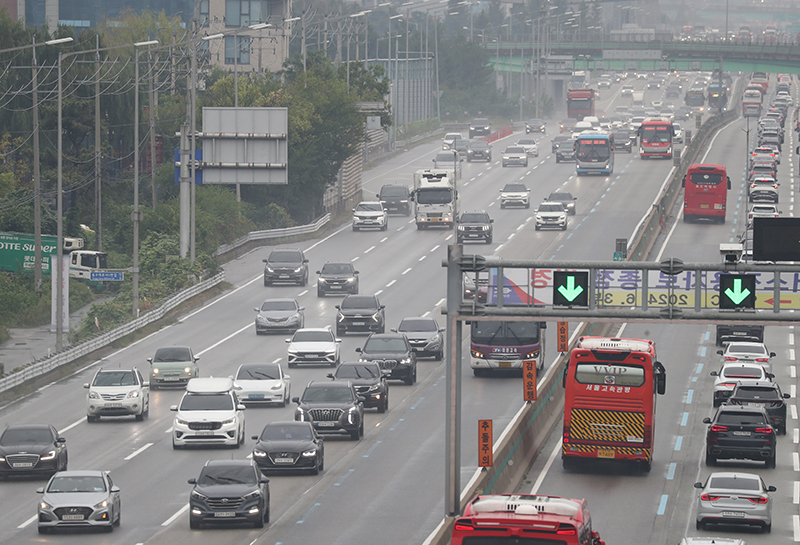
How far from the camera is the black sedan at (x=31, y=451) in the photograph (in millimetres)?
33750

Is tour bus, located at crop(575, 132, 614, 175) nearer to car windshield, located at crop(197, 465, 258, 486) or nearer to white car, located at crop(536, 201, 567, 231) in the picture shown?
white car, located at crop(536, 201, 567, 231)

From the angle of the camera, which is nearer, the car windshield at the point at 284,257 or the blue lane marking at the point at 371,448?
the blue lane marking at the point at 371,448

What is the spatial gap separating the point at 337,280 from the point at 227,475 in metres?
35.4

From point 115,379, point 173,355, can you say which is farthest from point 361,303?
point 115,379

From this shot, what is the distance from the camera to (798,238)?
910 inches

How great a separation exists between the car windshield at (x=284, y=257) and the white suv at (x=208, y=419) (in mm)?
29654

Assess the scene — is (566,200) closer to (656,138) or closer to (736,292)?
(656,138)

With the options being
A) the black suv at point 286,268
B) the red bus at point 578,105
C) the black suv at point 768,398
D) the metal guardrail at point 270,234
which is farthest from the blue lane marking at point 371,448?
the red bus at point 578,105

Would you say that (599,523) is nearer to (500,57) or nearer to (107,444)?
(107,444)

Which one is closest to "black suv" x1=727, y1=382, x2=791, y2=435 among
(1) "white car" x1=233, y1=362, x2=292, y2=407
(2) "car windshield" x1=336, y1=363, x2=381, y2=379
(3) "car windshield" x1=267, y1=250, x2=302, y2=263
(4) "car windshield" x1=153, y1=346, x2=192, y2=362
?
(2) "car windshield" x1=336, y1=363, x2=381, y2=379

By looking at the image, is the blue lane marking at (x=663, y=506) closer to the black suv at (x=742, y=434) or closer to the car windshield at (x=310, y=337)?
the black suv at (x=742, y=434)

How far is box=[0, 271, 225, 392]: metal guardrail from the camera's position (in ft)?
155

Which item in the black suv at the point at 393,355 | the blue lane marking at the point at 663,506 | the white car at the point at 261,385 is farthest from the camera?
the black suv at the point at 393,355

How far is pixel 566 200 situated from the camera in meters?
85.1
